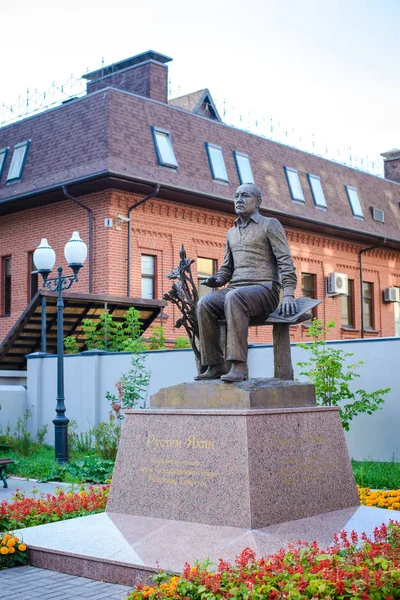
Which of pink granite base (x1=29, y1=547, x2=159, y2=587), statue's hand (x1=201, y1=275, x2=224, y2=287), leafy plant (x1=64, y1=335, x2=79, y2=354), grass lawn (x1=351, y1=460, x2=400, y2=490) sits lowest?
pink granite base (x1=29, y1=547, x2=159, y2=587)

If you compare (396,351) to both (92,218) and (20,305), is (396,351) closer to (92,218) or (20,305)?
(92,218)

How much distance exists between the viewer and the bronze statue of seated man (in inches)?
309

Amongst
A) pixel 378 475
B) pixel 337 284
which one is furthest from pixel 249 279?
pixel 337 284

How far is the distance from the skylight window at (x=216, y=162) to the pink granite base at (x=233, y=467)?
18.7 meters

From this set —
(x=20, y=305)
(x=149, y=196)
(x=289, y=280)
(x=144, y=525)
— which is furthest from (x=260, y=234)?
(x=20, y=305)

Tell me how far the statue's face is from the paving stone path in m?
3.60

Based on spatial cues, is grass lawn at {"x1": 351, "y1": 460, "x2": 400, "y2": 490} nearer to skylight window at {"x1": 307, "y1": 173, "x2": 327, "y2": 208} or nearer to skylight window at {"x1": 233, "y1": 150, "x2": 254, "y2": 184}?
skylight window at {"x1": 233, "y1": 150, "x2": 254, "y2": 184}

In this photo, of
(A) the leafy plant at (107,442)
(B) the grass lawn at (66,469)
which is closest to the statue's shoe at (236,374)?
(B) the grass lawn at (66,469)

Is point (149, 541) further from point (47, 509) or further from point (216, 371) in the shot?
point (47, 509)

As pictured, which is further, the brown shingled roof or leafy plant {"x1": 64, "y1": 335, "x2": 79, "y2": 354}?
the brown shingled roof

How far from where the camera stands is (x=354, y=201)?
32594 millimetres

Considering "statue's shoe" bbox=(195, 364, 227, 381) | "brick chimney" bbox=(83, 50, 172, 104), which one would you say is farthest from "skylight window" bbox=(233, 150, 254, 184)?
"statue's shoe" bbox=(195, 364, 227, 381)

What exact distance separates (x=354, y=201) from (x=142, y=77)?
403 inches

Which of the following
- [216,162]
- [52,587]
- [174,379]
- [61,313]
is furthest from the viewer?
[216,162]
